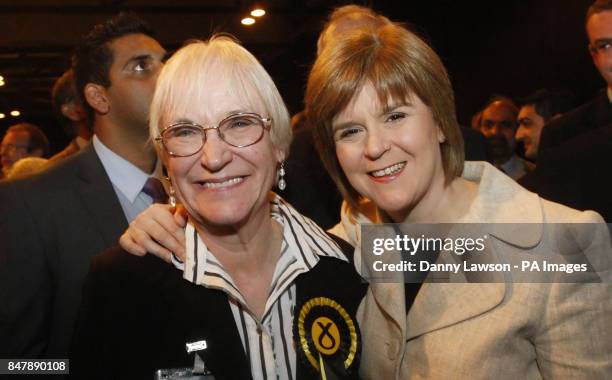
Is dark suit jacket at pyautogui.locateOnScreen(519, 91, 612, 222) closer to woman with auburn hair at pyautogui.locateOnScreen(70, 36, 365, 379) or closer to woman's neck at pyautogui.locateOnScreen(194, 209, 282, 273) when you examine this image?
woman with auburn hair at pyautogui.locateOnScreen(70, 36, 365, 379)

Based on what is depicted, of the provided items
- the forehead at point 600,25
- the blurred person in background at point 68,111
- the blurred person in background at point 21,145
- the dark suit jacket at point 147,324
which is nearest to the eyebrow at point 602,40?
the forehead at point 600,25

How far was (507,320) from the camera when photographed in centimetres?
179

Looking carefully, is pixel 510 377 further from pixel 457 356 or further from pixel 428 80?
pixel 428 80

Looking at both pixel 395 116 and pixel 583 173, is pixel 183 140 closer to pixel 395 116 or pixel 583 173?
pixel 395 116

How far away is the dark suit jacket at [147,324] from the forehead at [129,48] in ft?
4.20

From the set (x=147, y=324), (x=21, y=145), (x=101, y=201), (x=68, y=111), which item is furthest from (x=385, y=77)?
(x=21, y=145)

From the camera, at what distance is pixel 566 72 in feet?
22.3

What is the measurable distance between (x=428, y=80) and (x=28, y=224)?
4.21 feet

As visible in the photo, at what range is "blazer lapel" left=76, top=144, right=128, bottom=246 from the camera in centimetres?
240

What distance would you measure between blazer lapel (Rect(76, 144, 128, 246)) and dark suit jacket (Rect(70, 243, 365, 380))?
411mm

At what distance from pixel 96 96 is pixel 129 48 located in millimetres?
240

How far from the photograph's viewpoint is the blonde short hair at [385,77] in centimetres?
195

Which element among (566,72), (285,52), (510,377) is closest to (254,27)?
(285,52)

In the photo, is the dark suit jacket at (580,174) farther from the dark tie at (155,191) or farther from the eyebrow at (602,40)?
the dark tie at (155,191)
